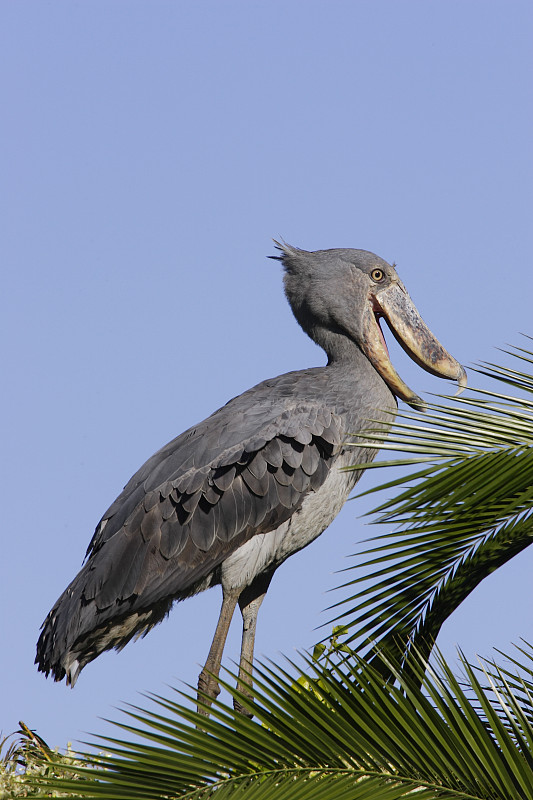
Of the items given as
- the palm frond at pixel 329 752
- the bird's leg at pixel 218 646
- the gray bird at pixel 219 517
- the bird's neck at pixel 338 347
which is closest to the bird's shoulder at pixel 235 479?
the gray bird at pixel 219 517

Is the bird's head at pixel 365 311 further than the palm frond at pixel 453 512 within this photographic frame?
Yes

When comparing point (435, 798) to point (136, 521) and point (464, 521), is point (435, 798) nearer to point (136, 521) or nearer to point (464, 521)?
point (464, 521)

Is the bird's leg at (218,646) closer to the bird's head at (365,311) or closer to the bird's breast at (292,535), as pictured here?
the bird's breast at (292,535)

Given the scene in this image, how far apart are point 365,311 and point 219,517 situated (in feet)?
5.64

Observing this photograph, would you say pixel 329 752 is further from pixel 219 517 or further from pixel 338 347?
pixel 338 347

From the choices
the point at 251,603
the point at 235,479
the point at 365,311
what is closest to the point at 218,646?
the point at 251,603

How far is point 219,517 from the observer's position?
5.65 meters

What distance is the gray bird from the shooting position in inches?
222

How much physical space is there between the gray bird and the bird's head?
1.34 ft

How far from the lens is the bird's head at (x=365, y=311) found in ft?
20.8

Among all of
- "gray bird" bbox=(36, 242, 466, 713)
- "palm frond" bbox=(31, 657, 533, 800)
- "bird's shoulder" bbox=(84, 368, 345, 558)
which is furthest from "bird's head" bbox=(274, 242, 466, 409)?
"palm frond" bbox=(31, 657, 533, 800)

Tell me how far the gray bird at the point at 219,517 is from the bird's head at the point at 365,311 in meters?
0.41

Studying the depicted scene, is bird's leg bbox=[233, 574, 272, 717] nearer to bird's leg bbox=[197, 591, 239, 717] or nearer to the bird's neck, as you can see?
bird's leg bbox=[197, 591, 239, 717]

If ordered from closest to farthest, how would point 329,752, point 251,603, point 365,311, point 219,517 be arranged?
point 329,752
point 219,517
point 251,603
point 365,311
